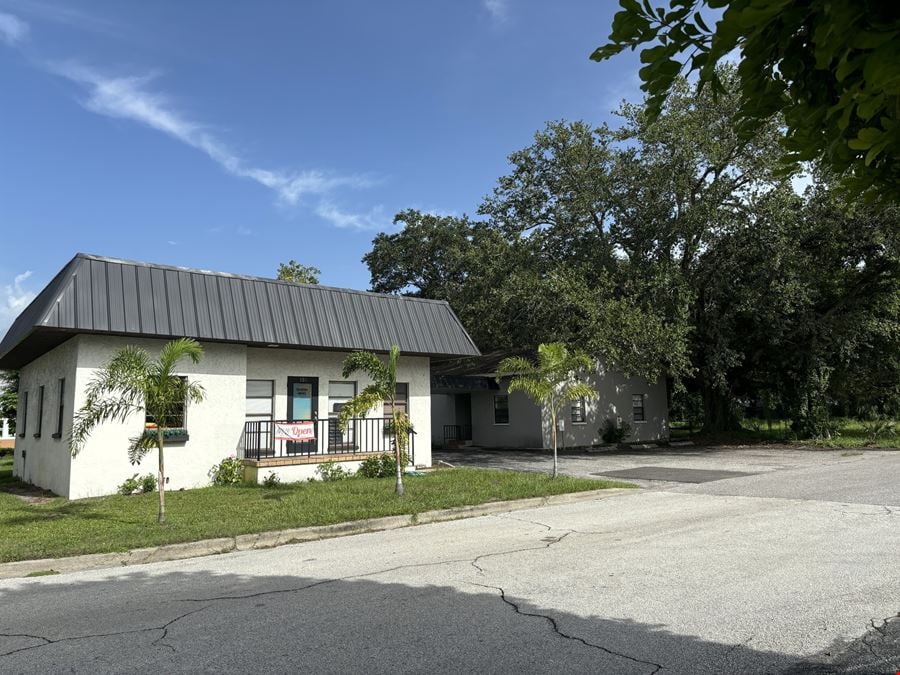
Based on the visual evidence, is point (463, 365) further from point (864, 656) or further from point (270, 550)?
point (864, 656)

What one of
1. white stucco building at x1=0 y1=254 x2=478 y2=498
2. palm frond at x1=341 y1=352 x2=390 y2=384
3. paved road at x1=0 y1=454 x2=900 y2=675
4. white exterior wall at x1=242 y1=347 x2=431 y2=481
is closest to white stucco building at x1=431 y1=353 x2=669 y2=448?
white exterior wall at x1=242 y1=347 x2=431 y2=481

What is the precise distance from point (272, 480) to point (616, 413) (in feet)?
62.9

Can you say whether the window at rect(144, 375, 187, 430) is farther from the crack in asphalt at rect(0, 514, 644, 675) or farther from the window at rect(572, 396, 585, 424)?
the window at rect(572, 396, 585, 424)

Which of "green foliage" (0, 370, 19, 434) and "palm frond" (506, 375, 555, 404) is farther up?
"green foliage" (0, 370, 19, 434)

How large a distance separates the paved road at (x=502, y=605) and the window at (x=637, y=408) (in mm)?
21537

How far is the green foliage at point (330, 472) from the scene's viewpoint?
15497 mm

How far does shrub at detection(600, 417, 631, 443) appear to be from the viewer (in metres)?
28.5

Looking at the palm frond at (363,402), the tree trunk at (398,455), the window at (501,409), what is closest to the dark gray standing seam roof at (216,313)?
the palm frond at (363,402)

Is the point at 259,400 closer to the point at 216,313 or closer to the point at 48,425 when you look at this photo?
the point at 216,313

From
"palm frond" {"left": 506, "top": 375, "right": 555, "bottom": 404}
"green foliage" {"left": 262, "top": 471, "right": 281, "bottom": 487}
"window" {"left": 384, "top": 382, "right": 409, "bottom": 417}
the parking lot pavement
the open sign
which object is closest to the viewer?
the parking lot pavement

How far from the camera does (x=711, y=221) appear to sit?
23.6 meters

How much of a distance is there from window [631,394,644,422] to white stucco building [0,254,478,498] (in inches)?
577

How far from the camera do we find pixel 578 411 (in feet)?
92.9

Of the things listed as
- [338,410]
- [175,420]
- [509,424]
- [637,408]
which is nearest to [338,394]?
[338,410]
